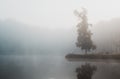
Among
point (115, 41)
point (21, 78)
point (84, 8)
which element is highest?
point (84, 8)

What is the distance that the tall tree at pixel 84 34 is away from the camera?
105 m

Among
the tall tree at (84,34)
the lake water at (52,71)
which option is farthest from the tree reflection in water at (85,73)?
the tall tree at (84,34)

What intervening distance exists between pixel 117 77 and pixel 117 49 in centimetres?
8773

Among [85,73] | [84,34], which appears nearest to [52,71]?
[85,73]

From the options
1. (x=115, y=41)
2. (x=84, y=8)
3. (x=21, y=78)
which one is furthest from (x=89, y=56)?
(x=21, y=78)

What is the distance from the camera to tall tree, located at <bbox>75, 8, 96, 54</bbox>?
345 feet

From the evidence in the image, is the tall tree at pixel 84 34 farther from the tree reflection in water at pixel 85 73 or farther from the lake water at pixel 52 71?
the tree reflection in water at pixel 85 73

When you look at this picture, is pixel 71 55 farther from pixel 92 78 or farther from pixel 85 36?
pixel 92 78

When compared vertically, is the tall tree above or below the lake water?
above

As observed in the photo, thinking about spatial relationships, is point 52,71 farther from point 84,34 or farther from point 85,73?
point 84,34

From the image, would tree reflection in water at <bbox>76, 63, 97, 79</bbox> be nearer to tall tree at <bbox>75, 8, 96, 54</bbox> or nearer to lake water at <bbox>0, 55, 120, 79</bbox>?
lake water at <bbox>0, 55, 120, 79</bbox>

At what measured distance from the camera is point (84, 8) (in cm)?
10681

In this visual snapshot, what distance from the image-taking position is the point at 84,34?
106 m

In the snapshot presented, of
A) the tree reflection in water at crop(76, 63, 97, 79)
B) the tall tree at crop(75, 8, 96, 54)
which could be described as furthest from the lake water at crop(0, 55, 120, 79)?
the tall tree at crop(75, 8, 96, 54)
